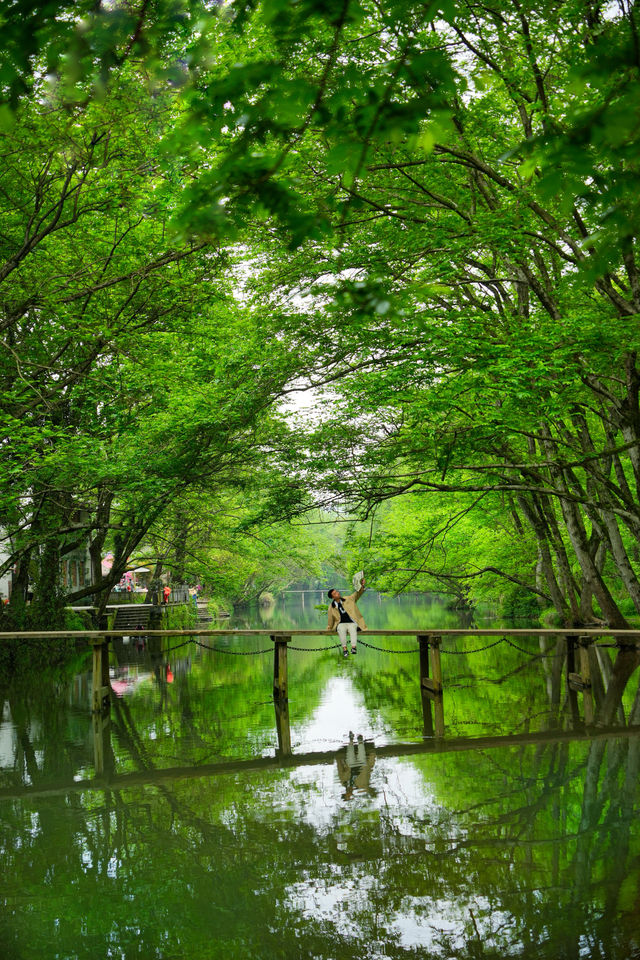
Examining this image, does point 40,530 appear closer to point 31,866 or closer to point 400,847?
point 31,866

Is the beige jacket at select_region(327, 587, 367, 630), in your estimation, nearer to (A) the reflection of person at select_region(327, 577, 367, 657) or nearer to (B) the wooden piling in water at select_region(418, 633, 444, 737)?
(A) the reflection of person at select_region(327, 577, 367, 657)

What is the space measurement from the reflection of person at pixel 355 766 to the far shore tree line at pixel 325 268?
527 centimetres

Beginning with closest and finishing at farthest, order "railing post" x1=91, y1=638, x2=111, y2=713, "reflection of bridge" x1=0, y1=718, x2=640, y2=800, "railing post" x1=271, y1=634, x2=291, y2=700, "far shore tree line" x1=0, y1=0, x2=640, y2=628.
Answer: "far shore tree line" x1=0, y1=0, x2=640, y2=628 → "reflection of bridge" x1=0, y1=718, x2=640, y2=800 → "railing post" x1=91, y1=638, x2=111, y2=713 → "railing post" x1=271, y1=634, x2=291, y2=700

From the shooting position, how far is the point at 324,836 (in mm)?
7367

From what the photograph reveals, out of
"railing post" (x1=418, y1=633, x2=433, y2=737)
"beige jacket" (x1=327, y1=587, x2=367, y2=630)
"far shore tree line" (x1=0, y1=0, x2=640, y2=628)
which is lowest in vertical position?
"railing post" (x1=418, y1=633, x2=433, y2=737)

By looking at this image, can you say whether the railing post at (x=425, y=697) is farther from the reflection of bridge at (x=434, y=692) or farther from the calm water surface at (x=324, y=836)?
the calm water surface at (x=324, y=836)

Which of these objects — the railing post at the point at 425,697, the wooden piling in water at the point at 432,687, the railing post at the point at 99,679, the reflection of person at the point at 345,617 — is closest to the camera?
the railing post at the point at 425,697

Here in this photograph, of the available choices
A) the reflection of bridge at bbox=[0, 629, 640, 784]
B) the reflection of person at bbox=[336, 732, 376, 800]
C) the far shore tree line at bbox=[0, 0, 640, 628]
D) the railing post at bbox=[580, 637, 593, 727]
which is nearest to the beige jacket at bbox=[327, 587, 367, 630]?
the reflection of bridge at bbox=[0, 629, 640, 784]

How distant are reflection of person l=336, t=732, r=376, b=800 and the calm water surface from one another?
0.05 m

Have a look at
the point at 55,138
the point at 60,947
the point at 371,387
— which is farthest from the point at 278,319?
the point at 60,947

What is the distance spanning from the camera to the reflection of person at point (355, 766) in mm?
9312

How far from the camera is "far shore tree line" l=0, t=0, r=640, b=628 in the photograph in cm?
339

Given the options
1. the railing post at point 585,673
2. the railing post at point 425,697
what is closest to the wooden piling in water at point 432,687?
the railing post at point 425,697

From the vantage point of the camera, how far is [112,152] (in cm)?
1208
